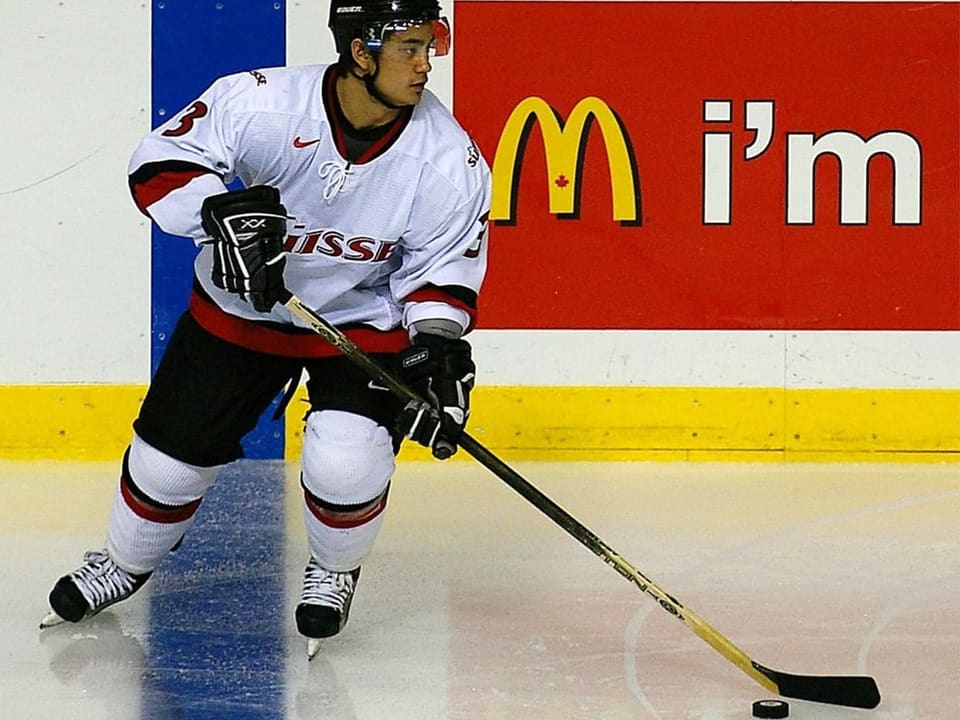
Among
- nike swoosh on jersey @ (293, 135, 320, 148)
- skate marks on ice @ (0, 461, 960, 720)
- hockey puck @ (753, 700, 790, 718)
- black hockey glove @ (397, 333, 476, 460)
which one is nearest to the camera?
hockey puck @ (753, 700, 790, 718)

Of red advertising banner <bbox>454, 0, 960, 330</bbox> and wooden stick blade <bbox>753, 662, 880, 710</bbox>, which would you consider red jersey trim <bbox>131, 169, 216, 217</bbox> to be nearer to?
wooden stick blade <bbox>753, 662, 880, 710</bbox>

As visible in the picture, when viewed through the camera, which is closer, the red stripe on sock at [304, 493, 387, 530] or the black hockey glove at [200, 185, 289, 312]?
the black hockey glove at [200, 185, 289, 312]

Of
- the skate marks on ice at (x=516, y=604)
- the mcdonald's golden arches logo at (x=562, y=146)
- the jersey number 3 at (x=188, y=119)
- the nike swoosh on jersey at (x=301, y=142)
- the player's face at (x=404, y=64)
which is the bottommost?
the skate marks on ice at (x=516, y=604)

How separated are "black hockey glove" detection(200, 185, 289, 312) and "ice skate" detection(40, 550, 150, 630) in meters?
0.59

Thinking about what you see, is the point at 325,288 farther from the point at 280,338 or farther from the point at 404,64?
the point at 404,64

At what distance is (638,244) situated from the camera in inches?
177

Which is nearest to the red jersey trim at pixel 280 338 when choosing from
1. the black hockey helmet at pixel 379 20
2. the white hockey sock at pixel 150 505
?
the white hockey sock at pixel 150 505

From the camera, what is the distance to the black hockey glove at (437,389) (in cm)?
264

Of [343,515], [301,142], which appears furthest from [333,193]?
[343,515]

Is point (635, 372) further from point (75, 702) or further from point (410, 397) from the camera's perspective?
point (75, 702)

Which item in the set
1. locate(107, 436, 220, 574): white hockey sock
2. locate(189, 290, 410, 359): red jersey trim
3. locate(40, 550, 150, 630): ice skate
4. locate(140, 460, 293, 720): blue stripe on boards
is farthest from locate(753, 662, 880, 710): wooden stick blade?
locate(40, 550, 150, 630): ice skate

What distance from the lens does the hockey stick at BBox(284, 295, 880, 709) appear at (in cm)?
249

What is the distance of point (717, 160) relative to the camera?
14.7 ft

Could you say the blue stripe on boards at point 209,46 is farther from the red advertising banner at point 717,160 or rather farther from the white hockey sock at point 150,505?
the white hockey sock at point 150,505
